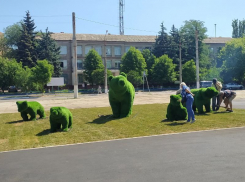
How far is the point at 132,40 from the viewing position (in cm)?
7306

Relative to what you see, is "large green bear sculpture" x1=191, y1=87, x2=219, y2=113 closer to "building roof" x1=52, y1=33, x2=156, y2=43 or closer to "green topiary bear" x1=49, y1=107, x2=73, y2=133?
"green topiary bear" x1=49, y1=107, x2=73, y2=133

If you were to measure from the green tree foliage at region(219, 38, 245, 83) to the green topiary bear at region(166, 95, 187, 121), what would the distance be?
1902 inches

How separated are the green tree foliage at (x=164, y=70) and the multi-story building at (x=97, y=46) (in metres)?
12.2

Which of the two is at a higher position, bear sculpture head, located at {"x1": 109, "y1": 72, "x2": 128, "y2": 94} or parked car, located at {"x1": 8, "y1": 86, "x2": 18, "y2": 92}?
bear sculpture head, located at {"x1": 109, "y1": 72, "x2": 128, "y2": 94}

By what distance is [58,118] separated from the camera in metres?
9.95

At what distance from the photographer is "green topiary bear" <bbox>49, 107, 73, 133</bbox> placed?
385 inches

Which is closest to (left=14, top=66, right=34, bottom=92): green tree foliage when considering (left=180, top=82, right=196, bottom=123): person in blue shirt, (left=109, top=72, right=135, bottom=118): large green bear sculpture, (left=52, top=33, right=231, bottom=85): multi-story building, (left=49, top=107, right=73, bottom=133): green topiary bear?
(left=52, top=33, right=231, bottom=85): multi-story building

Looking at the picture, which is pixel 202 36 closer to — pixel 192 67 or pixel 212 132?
pixel 192 67

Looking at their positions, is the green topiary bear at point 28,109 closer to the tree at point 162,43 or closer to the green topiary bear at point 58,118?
the green topiary bear at point 58,118

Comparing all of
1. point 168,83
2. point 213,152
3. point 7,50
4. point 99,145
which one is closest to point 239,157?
point 213,152

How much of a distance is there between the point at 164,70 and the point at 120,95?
46.5m

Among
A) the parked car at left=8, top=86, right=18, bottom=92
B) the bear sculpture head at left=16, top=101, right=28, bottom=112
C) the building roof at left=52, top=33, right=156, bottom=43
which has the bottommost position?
the parked car at left=8, top=86, right=18, bottom=92

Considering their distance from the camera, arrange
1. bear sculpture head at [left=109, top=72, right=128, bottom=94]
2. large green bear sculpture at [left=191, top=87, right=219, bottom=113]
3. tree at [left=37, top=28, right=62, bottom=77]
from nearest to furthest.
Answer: bear sculpture head at [left=109, top=72, right=128, bottom=94], large green bear sculpture at [left=191, top=87, right=219, bottom=113], tree at [left=37, top=28, right=62, bottom=77]

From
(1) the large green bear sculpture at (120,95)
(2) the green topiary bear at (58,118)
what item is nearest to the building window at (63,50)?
(1) the large green bear sculpture at (120,95)
